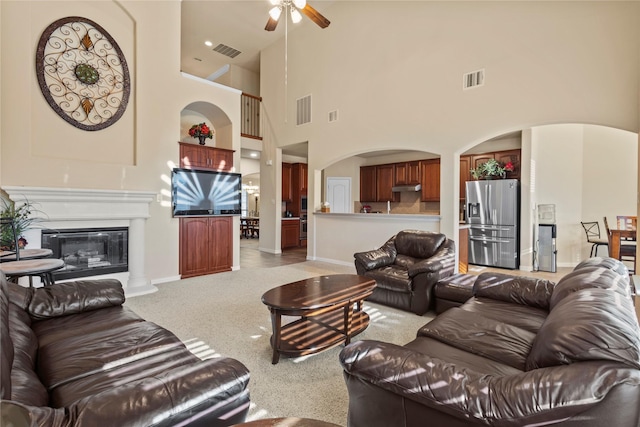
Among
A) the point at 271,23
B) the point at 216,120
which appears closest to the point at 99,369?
the point at 271,23

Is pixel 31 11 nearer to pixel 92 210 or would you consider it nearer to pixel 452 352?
pixel 92 210

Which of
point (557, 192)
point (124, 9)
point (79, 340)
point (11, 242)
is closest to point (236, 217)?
point (11, 242)

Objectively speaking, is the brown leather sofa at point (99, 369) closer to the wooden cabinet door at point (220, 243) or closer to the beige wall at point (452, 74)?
the wooden cabinet door at point (220, 243)

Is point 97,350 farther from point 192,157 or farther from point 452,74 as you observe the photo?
point 452,74

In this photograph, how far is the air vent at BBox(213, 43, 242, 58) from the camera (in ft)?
26.8

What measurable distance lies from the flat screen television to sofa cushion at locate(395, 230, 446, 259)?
3.14m

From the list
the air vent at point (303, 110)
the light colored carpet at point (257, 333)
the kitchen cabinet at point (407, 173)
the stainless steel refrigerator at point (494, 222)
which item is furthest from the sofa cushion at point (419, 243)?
the air vent at point (303, 110)

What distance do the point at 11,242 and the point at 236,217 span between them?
3043 mm

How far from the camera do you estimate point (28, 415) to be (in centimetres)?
76

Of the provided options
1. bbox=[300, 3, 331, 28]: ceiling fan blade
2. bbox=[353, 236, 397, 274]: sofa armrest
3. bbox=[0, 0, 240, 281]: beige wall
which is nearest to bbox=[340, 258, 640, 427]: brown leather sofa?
bbox=[353, 236, 397, 274]: sofa armrest

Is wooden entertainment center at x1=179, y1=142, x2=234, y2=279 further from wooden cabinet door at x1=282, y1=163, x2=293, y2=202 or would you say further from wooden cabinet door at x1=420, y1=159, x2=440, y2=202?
wooden cabinet door at x1=420, y1=159, x2=440, y2=202

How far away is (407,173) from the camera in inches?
306

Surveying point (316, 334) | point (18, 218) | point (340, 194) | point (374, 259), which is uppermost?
point (340, 194)

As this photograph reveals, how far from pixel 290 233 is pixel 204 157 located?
3851 millimetres
